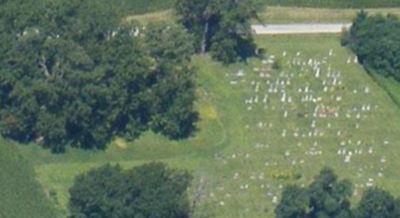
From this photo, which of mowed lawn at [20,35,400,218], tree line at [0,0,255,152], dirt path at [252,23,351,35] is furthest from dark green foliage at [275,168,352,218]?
dirt path at [252,23,351,35]

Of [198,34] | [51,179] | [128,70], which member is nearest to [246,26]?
[198,34]

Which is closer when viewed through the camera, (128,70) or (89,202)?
(89,202)

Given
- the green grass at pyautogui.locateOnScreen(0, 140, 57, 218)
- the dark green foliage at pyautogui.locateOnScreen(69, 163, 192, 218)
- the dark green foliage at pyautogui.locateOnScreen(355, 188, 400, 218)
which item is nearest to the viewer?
the dark green foliage at pyautogui.locateOnScreen(69, 163, 192, 218)

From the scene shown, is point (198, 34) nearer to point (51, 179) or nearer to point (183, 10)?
point (183, 10)

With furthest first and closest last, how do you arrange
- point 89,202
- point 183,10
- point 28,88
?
point 183,10, point 28,88, point 89,202

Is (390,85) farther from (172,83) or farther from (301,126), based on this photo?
(172,83)

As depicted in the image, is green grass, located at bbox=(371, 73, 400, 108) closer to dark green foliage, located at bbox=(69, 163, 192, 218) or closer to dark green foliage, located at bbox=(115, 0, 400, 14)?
dark green foliage, located at bbox=(115, 0, 400, 14)

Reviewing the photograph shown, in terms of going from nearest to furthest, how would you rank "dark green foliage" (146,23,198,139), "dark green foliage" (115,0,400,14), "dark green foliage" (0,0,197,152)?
"dark green foliage" (0,0,197,152) → "dark green foliage" (146,23,198,139) → "dark green foliage" (115,0,400,14)
